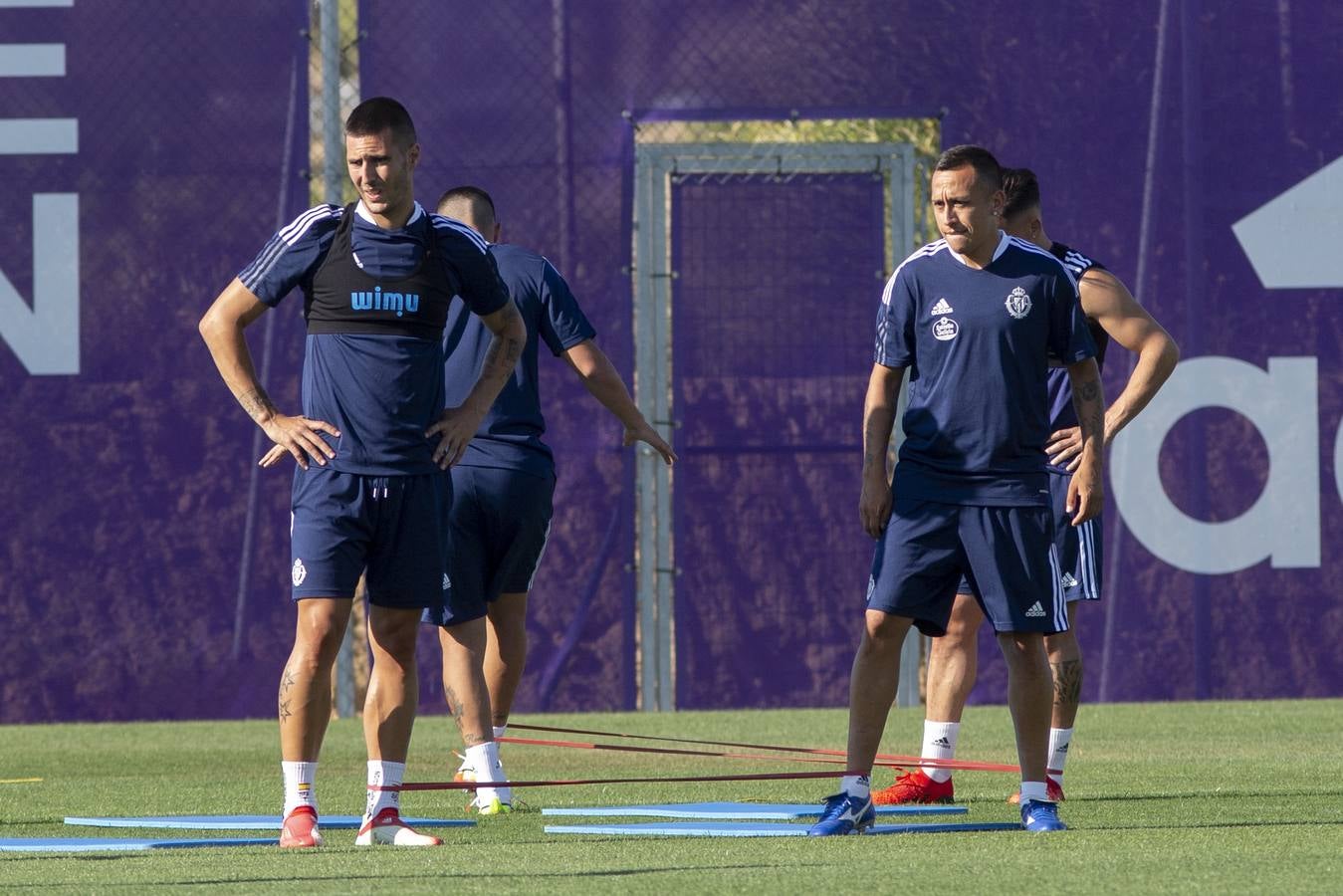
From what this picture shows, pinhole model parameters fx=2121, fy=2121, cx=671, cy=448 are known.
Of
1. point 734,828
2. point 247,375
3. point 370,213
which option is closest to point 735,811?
point 734,828

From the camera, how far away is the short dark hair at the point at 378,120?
17.2 feet

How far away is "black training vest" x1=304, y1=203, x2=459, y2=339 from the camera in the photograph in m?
5.32

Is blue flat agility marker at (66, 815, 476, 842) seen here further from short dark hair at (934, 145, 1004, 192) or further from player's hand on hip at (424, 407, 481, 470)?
short dark hair at (934, 145, 1004, 192)

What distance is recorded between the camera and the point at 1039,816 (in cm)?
550

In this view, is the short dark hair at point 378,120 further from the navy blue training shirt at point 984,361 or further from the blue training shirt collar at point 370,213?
the navy blue training shirt at point 984,361

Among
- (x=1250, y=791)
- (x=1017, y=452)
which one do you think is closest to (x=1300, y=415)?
(x=1250, y=791)

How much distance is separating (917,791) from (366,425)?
2.15 m

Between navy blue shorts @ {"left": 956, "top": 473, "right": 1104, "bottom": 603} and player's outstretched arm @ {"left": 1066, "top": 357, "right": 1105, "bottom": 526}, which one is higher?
player's outstretched arm @ {"left": 1066, "top": 357, "right": 1105, "bottom": 526}

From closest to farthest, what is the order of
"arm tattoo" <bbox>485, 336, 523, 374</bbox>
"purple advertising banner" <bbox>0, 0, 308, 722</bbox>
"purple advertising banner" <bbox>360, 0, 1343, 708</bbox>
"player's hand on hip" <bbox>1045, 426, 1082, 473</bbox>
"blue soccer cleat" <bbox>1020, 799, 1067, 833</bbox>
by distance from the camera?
"blue soccer cleat" <bbox>1020, 799, 1067, 833</bbox>, "arm tattoo" <bbox>485, 336, 523, 374</bbox>, "player's hand on hip" <bbox>1045, 426, 1082, 473</bbox>, "purple advertising banner" <bbox>0, 0, 308, 722</bbox>, "purple advertising banner" <bbox>360, 0, 1343, 708</bbox>

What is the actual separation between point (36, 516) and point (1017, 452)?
618 centimetres

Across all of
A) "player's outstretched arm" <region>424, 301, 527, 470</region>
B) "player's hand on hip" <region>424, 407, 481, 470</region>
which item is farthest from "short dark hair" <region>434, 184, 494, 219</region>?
"player's hand on hip" <region>424, 407, 481, 470</region>

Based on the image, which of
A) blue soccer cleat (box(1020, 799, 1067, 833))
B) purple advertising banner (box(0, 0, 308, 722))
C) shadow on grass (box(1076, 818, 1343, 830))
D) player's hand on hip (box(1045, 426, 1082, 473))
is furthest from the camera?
purple advertising banner (box(0, 0, 308, 722))

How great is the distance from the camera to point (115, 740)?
9539 mm

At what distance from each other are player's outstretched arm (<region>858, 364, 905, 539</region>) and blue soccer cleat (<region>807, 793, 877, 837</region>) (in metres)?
0.70
